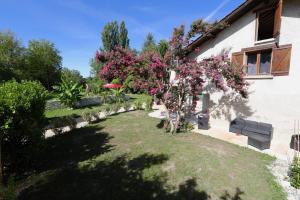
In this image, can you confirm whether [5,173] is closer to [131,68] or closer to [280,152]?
[131,68]

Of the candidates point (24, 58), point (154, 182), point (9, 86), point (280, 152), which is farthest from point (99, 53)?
point (24, 58)

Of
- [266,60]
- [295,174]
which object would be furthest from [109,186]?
[266,60]

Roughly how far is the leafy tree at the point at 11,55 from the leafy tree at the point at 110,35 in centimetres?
1811

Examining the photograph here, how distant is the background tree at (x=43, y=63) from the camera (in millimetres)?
38750

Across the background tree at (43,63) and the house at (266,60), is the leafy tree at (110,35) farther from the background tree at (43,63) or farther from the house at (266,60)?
the house at (266,60)

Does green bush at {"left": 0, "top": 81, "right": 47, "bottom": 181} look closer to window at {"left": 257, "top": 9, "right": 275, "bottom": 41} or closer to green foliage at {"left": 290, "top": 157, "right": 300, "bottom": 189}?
green foliage at {"left": 290, "top": 157, "right": 300, "bottom": 189}

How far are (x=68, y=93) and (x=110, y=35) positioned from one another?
29.2m

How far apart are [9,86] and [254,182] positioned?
27.6 ft

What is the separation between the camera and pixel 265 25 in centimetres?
1022

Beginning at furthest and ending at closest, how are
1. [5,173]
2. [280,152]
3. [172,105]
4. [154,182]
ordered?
[172,105]
[280,152]
[5,173]
[154,182]

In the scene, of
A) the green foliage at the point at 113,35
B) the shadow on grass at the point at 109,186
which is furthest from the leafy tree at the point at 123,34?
the shadow on grass at the point at 109,186

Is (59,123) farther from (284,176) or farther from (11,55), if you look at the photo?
(11,55)

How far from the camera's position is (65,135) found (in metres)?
10.5

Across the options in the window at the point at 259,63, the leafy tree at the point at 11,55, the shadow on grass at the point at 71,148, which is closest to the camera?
the shadow on grass at the point at 71,148
